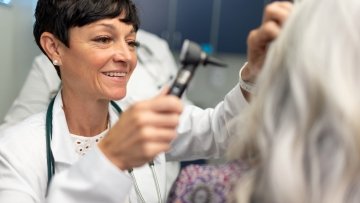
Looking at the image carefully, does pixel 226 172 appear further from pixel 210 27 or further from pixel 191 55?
pixel 210 27

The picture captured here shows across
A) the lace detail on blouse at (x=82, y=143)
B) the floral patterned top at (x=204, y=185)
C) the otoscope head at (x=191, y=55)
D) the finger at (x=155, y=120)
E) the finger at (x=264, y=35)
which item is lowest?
the lace detail on blouse at (x=82, y=143)

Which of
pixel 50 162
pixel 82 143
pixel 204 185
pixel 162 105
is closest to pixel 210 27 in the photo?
pixel 82 143

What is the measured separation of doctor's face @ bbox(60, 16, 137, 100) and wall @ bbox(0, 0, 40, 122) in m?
0.93

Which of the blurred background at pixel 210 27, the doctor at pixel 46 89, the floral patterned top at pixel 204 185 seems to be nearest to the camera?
the floral patterned top at pixel 204 185

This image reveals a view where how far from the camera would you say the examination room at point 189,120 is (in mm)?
604

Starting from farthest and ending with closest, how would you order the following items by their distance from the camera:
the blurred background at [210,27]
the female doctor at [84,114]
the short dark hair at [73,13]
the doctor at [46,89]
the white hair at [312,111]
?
the blurred background at [210,27] → the doctor at [46,89] → the short dark hair at [73,13] → the female doctor at [84,114] → the white hair at [312,111]

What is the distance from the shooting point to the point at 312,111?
2.00 ft

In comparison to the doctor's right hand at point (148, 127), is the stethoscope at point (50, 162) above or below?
below

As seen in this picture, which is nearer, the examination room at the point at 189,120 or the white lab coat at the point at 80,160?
the examination room at the point at 189,120

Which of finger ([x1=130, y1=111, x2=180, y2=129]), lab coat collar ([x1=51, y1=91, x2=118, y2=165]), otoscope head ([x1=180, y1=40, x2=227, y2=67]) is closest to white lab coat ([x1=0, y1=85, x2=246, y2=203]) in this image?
lab coat collar ([x1=51, y1=91, x2=118, y2=165])

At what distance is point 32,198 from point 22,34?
1.44m

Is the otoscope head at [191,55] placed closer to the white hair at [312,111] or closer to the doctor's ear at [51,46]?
the white hair at [312,111]

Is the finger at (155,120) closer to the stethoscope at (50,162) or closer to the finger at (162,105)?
the finger at (162,105)

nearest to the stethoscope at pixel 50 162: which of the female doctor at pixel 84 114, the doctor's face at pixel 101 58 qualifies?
the female doctor at pixel 84 114
